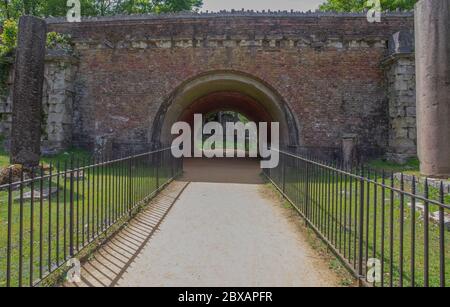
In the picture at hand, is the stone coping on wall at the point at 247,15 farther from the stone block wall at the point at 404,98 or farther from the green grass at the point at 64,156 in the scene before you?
the green grass at the point at 64,156

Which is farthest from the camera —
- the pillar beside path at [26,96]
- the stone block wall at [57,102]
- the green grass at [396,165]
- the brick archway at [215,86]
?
the brick archway at [215,86]

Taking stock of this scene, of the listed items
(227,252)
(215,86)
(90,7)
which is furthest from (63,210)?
(90,7)

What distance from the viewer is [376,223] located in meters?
4.77

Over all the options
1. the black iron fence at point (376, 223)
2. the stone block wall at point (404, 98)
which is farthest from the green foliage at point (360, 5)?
the black iron fence at point (376, 223)

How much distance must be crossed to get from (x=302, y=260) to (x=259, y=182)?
24.7 ft

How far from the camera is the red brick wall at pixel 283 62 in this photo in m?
14.8

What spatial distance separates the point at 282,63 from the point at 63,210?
1079 centimetres

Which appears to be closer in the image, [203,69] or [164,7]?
[203,69]

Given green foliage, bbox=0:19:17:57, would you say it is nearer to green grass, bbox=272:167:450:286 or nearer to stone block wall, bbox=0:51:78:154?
stone block wall, bbox=0:51:78:154

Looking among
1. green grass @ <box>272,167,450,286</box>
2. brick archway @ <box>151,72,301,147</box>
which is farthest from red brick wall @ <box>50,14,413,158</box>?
green grass @ <box>272,167,450,286</box>

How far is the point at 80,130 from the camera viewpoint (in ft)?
51.7

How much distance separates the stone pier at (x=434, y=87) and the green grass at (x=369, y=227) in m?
0.78
